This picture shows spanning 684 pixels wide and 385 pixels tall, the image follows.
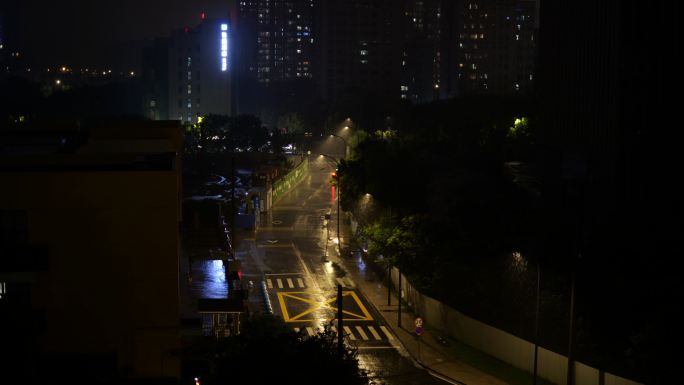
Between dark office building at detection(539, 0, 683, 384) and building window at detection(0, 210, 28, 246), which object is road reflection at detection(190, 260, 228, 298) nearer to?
building window at detection(0, 210, 28, 246)

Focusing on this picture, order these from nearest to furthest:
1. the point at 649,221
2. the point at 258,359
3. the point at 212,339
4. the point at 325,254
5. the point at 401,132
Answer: the point at 258,359
the point at 212,339
the point at 649,221
the point at 325,254
the point at 401,132

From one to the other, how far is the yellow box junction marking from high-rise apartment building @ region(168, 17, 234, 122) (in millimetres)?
122058

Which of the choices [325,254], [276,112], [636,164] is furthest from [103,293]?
[276,112]

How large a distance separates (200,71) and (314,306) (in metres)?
127

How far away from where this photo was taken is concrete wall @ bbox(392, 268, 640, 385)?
29481 millimetres

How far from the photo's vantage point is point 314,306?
42.7 m

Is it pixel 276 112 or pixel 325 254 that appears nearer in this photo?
pixel 325 254

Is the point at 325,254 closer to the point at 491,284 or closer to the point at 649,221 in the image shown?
the point at 491,284

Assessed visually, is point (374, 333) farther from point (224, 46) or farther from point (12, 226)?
point (224, 46)

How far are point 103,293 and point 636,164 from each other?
1195 inches

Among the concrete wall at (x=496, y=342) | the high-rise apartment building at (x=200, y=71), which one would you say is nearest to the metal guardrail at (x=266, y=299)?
the concrete wall at (x=496, y=342)

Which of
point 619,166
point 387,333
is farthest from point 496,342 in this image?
point 619,166

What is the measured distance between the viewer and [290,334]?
65.3ft

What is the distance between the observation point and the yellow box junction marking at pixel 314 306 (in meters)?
40.4
